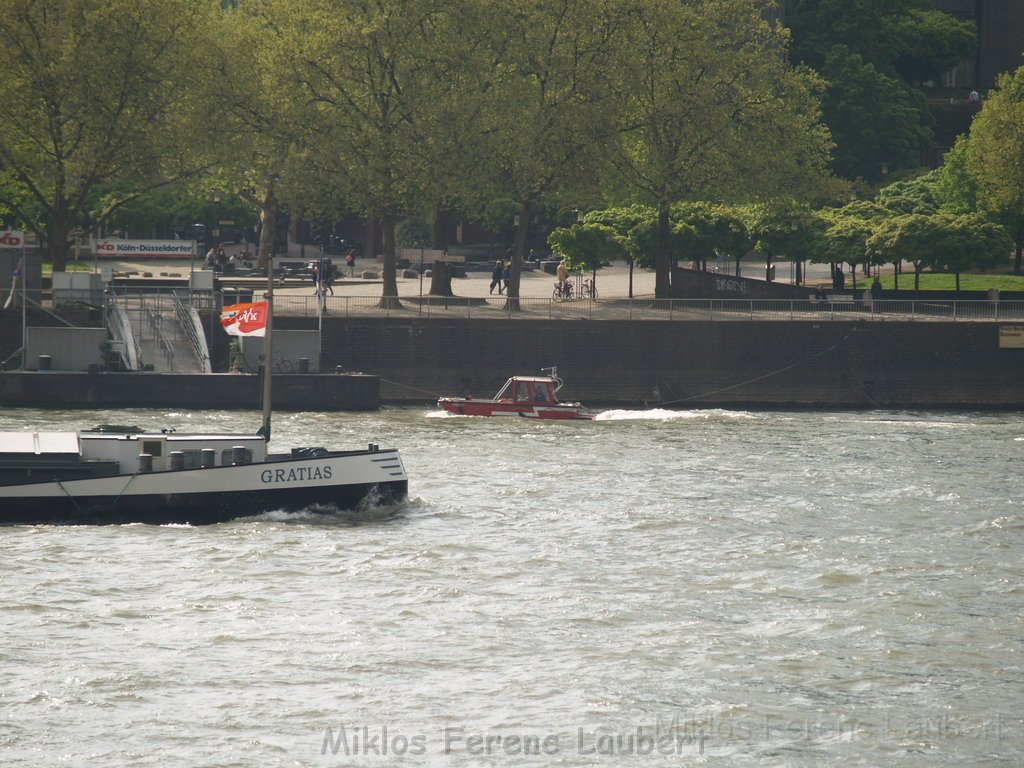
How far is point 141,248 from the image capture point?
2542 inches

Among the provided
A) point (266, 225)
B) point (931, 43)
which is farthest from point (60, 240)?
point (931, 43)

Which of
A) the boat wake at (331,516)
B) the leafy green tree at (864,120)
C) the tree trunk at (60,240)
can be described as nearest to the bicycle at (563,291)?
the tree trunk at (60,240)

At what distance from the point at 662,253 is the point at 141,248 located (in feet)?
67.8

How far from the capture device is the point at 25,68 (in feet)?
212

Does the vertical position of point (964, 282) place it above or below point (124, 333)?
above

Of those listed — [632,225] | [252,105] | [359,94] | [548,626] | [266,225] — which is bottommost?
[548,626]

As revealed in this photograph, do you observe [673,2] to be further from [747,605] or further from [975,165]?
[747,605]

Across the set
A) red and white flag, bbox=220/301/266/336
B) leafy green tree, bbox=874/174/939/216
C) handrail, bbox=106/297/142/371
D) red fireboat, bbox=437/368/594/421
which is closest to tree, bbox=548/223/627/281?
leafy green tree, bbox=874/174/939/216

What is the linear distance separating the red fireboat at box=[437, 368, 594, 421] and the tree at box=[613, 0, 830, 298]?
1396 centimetres

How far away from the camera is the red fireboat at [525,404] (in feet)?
188

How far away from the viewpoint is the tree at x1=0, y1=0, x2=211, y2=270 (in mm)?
64500

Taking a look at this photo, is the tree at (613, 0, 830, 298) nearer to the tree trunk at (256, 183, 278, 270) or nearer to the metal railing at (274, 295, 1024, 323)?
the metal railing at (274, 295, 1024, 323)

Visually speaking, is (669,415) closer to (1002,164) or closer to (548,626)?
(1002,164)

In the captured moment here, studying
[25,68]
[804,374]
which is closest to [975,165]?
[804,374]
